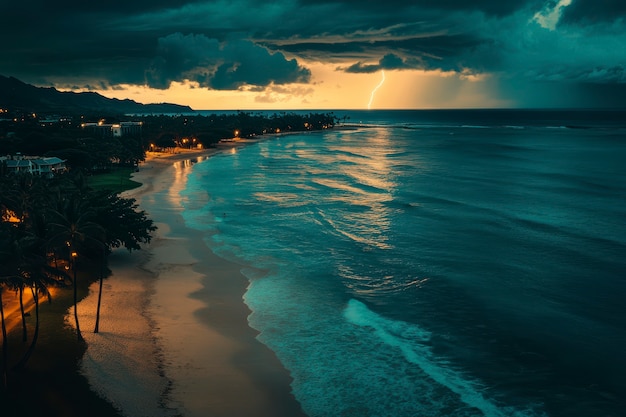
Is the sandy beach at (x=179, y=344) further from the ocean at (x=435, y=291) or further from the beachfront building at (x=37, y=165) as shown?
the beachfront building at (x=37, y=165)

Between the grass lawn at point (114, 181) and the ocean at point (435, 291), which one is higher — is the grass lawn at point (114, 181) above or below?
above

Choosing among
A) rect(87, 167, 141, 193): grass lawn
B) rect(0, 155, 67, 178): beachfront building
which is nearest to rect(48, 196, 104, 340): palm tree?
rect(87, 167, 141, 193): grass lawn

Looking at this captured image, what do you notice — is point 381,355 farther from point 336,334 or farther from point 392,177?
point 392,177

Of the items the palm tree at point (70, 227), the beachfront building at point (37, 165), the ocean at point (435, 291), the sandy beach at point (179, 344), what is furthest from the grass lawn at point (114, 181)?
the palm tree at point (70, 227)

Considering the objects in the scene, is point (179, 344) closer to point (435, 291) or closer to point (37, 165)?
point (435, 291)

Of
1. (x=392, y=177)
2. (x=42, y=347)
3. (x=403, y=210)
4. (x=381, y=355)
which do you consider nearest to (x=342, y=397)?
(x=381, y=355)

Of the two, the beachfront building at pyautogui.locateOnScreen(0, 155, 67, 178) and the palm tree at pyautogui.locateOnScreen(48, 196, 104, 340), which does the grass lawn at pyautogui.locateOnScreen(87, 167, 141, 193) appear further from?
the palm tree at pyautogui.locateOnScreen(48, 196, 104, 340)
